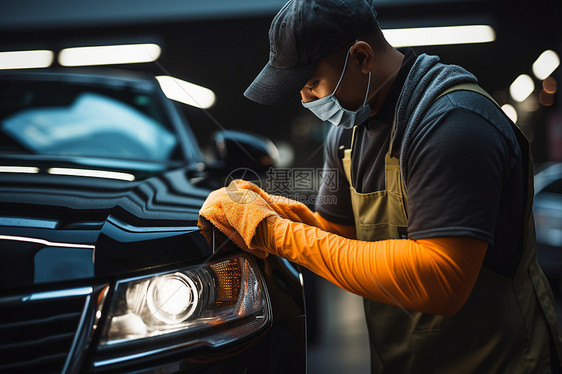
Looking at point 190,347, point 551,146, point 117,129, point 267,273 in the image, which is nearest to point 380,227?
point 267,273

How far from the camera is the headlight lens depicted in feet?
2.74

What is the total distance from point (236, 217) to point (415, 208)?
414mm

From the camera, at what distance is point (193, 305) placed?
90 cm

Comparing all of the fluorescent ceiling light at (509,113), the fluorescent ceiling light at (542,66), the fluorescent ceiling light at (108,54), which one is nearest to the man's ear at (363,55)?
the fluorescent ceiling light at (509,113)

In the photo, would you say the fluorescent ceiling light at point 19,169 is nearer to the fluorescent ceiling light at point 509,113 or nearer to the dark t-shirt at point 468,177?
the dark t-shirt at point 468,177

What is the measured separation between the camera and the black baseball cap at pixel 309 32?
980 millimetres

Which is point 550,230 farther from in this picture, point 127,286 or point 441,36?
point 127,286

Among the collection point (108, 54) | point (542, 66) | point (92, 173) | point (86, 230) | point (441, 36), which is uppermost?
point (108, 54)

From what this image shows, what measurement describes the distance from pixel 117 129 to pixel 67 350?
4.48 feet

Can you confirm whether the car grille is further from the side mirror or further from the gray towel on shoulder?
the side mirror

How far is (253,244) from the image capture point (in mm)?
1008

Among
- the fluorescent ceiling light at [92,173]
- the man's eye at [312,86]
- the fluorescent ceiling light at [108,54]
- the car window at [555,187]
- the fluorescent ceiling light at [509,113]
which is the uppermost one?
the fluorescent ceiling light at [108,54]

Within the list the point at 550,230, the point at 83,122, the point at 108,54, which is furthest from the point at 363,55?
the point at 108,54

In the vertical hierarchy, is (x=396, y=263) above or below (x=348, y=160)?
below
